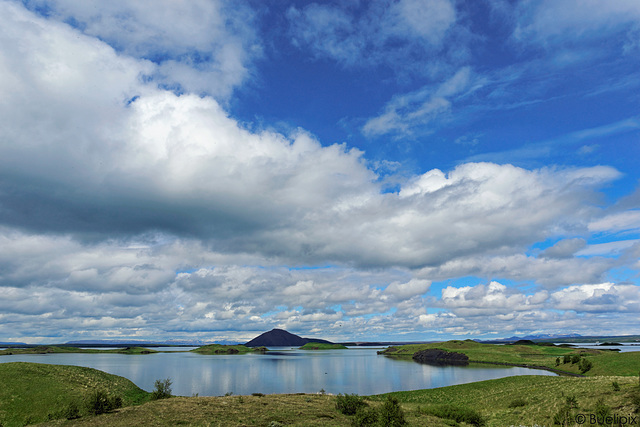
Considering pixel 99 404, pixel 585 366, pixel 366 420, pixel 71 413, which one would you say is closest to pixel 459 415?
pixel 366 420

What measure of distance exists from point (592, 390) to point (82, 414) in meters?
56.8

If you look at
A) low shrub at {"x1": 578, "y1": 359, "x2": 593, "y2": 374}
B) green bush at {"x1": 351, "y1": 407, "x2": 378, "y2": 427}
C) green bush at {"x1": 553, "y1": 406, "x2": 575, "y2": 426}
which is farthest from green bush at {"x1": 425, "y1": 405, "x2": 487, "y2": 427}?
low shrub at {"x1": 578, "y1": 359, "x2": 593, "y2": 374}

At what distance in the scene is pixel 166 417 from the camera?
34875 millimetres

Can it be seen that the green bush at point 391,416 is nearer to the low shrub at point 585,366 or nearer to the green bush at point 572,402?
the green bush at point 572,402

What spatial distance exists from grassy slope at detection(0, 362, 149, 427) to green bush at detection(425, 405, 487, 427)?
44010mm

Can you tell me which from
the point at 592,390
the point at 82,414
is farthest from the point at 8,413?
the point at 592,390

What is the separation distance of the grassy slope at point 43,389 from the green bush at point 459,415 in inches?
1733

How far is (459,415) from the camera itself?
39.3 m

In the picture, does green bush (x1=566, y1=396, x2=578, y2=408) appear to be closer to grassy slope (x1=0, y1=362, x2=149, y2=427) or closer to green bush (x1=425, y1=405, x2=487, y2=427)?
green bush (x1=425, y1=405, x2=487, y2=427)

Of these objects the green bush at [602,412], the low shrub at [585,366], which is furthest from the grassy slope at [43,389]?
the low shrub at [585,366]

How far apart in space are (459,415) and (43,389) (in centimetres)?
5295

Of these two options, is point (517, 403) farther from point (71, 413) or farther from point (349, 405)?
point (71, 413)

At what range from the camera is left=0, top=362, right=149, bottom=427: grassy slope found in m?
39.2

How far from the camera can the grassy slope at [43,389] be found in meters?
39.2
